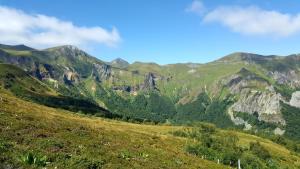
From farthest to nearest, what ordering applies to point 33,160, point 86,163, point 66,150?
point 66,150 → point 86,163 → point 33,160

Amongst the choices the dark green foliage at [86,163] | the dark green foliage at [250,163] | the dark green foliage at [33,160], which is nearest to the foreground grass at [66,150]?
the dark green foliage at [86,163]

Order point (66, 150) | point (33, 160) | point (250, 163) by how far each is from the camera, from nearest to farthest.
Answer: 1. point (33, 160)
2. point (66, 150)
3. point (250, 163)

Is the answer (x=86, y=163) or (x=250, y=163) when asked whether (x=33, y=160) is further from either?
(x=250, y=163)

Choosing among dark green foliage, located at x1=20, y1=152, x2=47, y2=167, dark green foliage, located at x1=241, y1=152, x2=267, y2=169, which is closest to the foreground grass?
dark green foliage, located at x1=20, y1=152, x2=47, y2=167

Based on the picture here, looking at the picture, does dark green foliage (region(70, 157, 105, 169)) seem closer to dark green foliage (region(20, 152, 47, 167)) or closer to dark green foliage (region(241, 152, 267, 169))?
dark green foliage (region(20, 152, 47, 167))

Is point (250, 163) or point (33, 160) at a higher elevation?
point (33, 160)

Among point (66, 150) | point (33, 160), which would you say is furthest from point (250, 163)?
point (33, 160)

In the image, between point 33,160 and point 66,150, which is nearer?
point 33,160

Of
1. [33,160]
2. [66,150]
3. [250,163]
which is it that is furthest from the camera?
[250,163]

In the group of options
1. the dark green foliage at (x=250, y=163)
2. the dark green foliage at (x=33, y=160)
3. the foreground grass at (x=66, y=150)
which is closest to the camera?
the dark green foliage at (x=33, y=160)

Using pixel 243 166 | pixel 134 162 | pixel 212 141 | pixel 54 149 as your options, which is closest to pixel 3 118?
pixel 54 149

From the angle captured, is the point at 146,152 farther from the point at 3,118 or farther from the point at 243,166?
the point at 243,166

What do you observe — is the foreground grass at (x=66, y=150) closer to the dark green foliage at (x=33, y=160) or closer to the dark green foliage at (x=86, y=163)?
the dark green foliage at (x=86, y=163)

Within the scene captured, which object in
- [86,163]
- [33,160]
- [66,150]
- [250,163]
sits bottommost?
[250,163]
